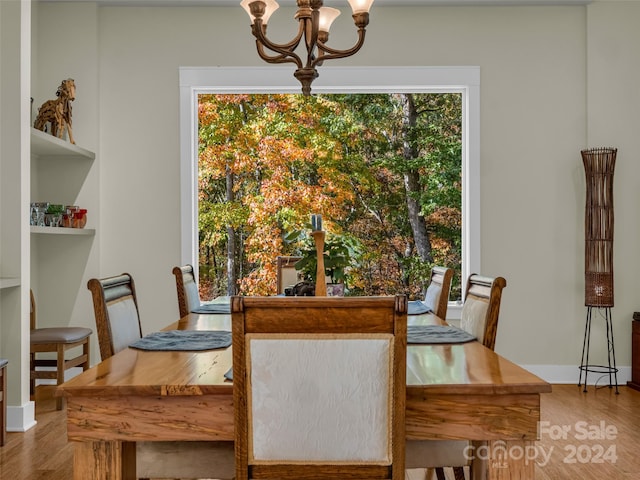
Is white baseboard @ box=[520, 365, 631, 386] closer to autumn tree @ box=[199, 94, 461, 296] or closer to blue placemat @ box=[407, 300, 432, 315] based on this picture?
autumn tree @ box=[199, 94, 461, 296]

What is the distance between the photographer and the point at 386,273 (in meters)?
6.12

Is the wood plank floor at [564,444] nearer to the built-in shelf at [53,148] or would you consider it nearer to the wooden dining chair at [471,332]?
the wooden dining chair at [471,332]

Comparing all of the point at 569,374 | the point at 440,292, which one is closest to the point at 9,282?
the point at 440,292

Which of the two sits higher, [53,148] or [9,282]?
[53,148]

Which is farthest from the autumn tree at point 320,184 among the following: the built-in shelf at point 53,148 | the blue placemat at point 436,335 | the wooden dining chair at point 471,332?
the blue placemat at point 436,335

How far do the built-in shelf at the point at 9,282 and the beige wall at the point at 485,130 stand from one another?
1.28 m

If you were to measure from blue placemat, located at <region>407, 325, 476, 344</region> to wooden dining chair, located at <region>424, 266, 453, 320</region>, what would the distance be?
462mm

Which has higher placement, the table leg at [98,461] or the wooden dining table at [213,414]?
the wooden dining table at [213,414]

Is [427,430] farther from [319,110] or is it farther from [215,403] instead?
[319,110]

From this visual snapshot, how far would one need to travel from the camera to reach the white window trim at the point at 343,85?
193 inches

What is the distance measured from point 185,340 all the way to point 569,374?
362 centimetres

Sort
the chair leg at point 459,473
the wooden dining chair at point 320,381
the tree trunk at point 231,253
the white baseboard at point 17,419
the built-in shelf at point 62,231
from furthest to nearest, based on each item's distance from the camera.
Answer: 1. the tree trunk at point 231,253
2. the built-in shelf at point 62,231
3. the white baseboard at point 17,419
4. the chair leg at point 459,473
5. the wooden dining chair at point 320,381

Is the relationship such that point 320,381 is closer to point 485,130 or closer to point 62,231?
point 62,231

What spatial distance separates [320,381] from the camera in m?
1.39
